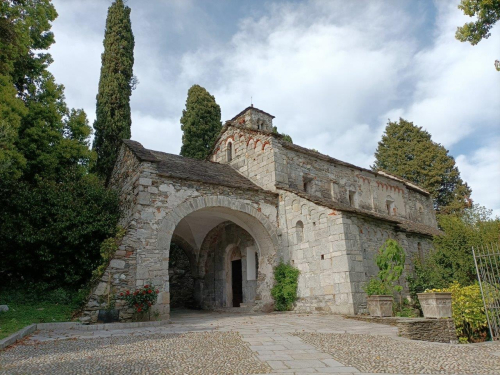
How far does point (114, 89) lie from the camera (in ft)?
57.5

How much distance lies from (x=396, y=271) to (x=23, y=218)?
1096 centimetres

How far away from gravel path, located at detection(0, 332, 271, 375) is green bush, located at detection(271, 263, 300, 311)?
5.82 m

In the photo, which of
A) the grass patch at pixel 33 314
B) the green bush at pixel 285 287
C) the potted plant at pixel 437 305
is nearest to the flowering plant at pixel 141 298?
the grass patch at pixel 33 314

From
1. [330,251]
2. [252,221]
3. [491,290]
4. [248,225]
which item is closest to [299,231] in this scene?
[330,251]

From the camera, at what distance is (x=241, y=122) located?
17297mm

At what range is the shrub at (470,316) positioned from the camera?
8.55 meters

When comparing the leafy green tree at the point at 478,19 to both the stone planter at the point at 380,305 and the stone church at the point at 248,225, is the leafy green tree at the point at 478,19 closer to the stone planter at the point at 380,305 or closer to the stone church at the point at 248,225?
the stone church at the point at 248,225

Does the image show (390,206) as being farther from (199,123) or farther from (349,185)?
(199,123)

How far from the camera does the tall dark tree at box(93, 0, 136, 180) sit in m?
16.7

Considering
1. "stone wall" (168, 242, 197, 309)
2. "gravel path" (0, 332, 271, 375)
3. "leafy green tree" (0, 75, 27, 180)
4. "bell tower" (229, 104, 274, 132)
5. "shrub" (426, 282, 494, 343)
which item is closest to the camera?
"gravel path" (0, 332, 271, 375)

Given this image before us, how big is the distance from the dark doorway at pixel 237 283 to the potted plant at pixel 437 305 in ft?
28.9

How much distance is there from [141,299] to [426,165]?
89.1ft

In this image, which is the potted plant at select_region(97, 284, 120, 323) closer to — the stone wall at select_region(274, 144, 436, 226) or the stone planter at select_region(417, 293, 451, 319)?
the stone planter at select_region(417, 293, 451, 319)

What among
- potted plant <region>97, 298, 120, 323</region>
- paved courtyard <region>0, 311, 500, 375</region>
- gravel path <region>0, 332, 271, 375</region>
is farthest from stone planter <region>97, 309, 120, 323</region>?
gravel path <region>0, 332, 271, 375</region>
